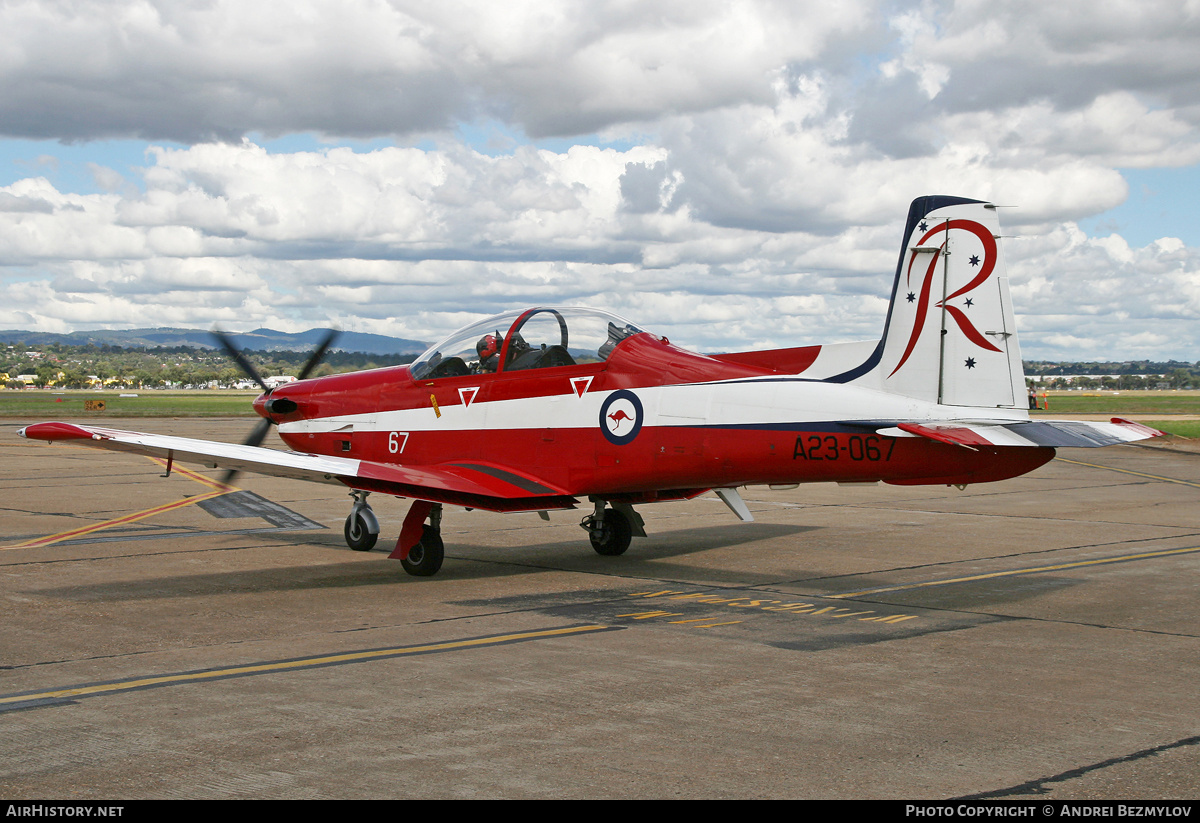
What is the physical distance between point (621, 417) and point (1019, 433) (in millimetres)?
4030

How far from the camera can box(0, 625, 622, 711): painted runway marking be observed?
640 centimetres

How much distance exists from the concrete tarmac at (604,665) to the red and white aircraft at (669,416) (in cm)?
111

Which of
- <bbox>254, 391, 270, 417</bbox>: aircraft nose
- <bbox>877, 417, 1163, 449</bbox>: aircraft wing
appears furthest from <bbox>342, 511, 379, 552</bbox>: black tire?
<bbox>877, 417, 1163, 449</bbox>: aircraft wing

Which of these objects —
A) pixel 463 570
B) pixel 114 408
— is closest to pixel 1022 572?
pixel 463 570

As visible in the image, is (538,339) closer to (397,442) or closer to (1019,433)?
(397,442)

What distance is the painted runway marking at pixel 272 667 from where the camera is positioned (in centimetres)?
640

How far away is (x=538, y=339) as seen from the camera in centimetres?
1180

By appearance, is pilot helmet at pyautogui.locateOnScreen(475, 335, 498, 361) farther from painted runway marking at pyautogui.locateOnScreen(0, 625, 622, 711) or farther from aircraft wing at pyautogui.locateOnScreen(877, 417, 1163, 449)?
aircraft wing at pyautogui.locateOnScreen(877, 417, 1163, 449)

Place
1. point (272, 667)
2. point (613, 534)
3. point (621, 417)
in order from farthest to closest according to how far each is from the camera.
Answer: point (613, 534) → point (621, 417) → point (272, 667)

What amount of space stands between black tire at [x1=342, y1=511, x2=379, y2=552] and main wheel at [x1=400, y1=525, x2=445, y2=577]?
2.03 metres

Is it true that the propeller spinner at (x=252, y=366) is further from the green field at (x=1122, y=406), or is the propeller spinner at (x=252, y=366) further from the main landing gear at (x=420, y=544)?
the green field at (x=1122, y=406)

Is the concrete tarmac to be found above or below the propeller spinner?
below

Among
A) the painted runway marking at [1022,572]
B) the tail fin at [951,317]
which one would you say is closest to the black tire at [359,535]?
the painted runway marking at [1022,572]

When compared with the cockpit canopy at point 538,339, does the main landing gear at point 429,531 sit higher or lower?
lower
